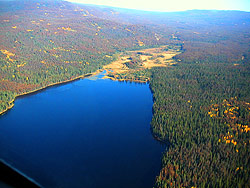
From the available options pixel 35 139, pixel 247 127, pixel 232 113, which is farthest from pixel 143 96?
pixel 35 139

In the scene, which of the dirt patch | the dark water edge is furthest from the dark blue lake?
the dirt patch

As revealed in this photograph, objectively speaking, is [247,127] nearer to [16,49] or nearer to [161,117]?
[161,117]

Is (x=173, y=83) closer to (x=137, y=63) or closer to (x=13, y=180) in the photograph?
(x=137, y=63)

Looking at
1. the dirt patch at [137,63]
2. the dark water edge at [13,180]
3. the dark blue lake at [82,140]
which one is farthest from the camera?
the dirt patch at [137,63]

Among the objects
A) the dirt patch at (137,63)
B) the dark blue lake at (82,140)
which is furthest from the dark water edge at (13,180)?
the dirt patch at (137,63)

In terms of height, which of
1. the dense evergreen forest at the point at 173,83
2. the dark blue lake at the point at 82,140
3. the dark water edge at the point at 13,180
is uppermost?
the dark water edge at the point at 13,180

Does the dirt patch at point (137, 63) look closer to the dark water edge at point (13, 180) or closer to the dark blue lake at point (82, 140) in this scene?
the dark blue lake at point (82, 140)

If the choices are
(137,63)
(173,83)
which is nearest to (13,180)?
(173,83)
